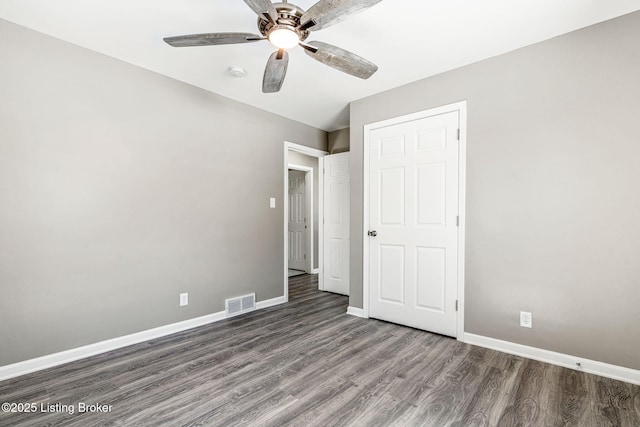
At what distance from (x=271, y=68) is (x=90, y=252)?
2.12 meters

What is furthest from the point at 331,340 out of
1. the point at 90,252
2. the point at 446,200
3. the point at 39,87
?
the point at 39,87

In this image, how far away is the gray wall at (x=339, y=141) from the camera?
455 cm

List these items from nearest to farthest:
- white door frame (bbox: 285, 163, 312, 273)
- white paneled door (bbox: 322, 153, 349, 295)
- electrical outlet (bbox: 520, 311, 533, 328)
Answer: electrical outlet (bbox: 520, 311, 533, 328) < white paneled door (bbox: 322, 153, 349, 295) < white door frame (bbox: 285, 163, 312, 273)

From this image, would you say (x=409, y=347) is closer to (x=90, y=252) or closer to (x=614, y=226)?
(x=614, y=226)

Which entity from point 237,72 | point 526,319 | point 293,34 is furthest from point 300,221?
point 293,34

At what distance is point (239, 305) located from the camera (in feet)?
11.4

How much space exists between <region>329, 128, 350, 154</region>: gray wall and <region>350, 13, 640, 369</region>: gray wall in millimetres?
1871

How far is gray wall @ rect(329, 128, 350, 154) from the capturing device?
4551mm

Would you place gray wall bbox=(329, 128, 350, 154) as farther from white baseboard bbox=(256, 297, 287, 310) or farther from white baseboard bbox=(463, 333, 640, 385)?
white baseboard bbox=(463, 333, 640, 385)

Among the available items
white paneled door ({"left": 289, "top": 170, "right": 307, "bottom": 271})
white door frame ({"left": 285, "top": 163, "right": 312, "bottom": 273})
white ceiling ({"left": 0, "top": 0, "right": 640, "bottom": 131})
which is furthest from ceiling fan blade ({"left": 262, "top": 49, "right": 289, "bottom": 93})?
white paneled door ({"left": 289, "top": 170, "right": 307, "bottom": 271})

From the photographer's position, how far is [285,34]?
1.73 meters

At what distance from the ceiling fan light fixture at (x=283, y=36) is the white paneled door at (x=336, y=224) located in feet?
8.46

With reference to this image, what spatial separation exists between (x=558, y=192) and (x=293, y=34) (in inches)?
89.9

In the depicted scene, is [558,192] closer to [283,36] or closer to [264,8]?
[283,36]
